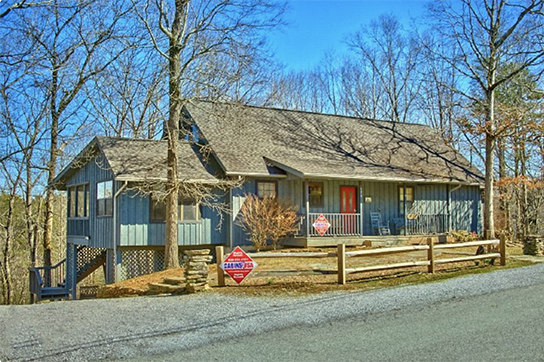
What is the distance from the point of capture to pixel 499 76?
29.0 m

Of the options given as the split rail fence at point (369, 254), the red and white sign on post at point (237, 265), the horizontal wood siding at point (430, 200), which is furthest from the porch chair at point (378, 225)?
the red and white sign on post at point (237, 265)

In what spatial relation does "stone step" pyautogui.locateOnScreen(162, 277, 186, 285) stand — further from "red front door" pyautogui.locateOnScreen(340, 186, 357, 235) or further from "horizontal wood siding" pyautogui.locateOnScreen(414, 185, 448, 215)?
"horizontal wood siding" pyautogui.locateOnScreen(414, 185, 448, 215)

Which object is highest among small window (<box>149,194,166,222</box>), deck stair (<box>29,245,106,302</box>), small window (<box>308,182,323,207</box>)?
small window (<box>308,182,323,207</box>)

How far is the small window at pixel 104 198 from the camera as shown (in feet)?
60.0

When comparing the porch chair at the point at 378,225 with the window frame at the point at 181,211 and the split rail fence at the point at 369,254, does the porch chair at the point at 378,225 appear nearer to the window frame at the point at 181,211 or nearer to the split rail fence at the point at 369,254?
the split rail fence at the point at 369,254

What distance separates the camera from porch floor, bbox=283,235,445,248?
19938 millimetres

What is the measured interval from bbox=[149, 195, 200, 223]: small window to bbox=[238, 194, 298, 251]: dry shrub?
5.57 feet

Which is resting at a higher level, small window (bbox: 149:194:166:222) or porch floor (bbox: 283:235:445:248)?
small window (bbox: 149:194:166:222)

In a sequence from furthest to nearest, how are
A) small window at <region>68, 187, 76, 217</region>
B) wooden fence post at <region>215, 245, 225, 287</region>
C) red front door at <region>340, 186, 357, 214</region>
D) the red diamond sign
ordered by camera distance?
1. red front door at <region>340, 186, 357, 214</region>
2. small window at <region>68, 187, 76, 217</region>
3. the red diamond sign
4. wooden fence post at <region>215, 245, 225, 287</region>

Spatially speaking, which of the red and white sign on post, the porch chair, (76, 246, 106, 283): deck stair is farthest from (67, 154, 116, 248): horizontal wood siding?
the porch chair

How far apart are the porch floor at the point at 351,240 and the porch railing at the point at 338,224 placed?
0.81 feet

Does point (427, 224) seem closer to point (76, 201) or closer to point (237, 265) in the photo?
point (237, 265)

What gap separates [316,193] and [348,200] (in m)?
1.61

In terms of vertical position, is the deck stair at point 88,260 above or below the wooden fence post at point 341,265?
below
